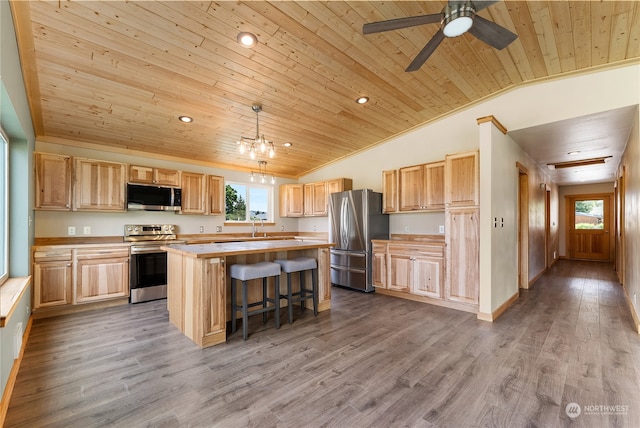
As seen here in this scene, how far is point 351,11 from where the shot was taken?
7.70ft

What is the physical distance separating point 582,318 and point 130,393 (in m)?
4.75

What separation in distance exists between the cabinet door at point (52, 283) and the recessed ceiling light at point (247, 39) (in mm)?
3507

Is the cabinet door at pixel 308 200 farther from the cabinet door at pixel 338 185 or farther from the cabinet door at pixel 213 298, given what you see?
the cabinet door at pixel 213 298

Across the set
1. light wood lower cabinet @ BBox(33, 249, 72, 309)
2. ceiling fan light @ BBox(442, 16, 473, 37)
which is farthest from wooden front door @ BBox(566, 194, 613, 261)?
light wood lower cabinet @ BBox(33, 249, 72, 309)

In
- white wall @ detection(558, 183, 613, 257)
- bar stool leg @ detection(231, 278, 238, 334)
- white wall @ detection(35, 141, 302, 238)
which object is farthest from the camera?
white wall @ detection(558, 183, 613, 257)

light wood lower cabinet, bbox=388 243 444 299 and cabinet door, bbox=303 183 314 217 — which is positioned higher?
cabinet door, bbox=303 183 314 217

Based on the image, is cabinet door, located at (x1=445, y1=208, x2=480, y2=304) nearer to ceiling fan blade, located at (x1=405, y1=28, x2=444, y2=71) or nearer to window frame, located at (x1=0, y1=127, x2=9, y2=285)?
ceiling fan blade, located at (x1=405, y1=28, x2=444, y2=71)

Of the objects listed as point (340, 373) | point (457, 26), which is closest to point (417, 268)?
point (340, 373)

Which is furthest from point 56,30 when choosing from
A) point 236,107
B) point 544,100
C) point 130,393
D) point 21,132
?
point 544,100

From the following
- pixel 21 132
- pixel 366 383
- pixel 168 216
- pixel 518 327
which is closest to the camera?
pixel 366 383

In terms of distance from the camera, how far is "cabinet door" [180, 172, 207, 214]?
16.0 ft

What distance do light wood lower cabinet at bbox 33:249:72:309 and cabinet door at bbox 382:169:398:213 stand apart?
15.2 ft

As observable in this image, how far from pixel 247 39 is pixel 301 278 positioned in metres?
2.70

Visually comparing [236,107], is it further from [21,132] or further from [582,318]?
[582,318]
